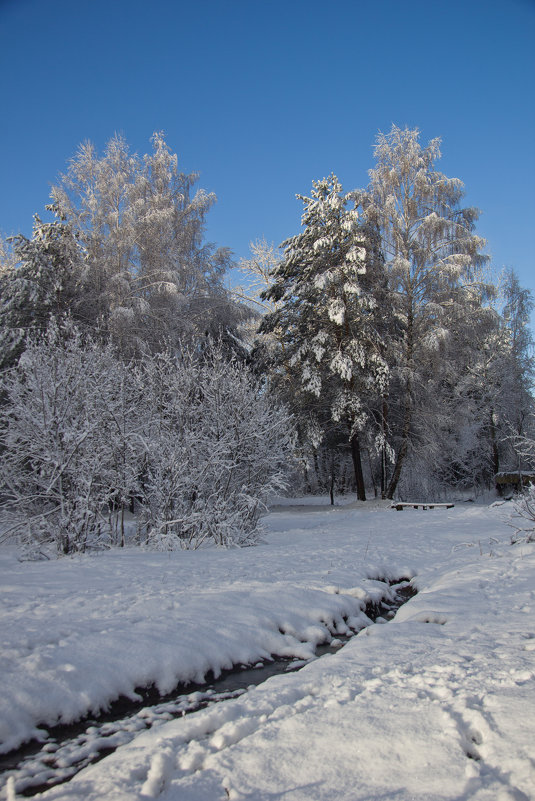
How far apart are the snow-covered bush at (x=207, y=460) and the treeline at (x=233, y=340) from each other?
5 cm

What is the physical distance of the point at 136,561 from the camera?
25.3 feet

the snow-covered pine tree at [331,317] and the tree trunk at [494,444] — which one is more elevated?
the snow-covered pine tree at [331,317]

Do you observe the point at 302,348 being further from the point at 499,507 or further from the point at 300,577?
the point at 300,577

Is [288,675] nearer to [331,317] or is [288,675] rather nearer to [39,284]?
[331,317]

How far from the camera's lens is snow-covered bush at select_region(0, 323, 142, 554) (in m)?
9.08

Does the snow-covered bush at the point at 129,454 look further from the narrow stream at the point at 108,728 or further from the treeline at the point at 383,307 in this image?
the treeline at the point at 383,307

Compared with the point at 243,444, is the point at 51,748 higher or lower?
lower

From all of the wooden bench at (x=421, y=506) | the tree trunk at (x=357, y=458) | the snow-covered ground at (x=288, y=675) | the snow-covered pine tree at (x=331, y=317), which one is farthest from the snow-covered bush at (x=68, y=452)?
the tree trunk at (x=357, y=458)

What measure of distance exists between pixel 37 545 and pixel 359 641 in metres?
6.97

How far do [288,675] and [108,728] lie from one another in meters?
1.24

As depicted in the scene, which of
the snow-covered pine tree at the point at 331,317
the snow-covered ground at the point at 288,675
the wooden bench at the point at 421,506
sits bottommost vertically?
the wooden bench at the point at 421,506

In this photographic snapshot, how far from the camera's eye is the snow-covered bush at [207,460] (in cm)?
1038

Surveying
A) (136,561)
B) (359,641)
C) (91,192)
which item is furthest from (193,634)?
(91,192)

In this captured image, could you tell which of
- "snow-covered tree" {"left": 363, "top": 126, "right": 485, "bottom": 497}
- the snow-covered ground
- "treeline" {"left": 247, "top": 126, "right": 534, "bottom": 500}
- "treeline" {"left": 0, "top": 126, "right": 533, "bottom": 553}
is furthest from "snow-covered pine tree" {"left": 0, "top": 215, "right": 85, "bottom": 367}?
the snow-covered ground
